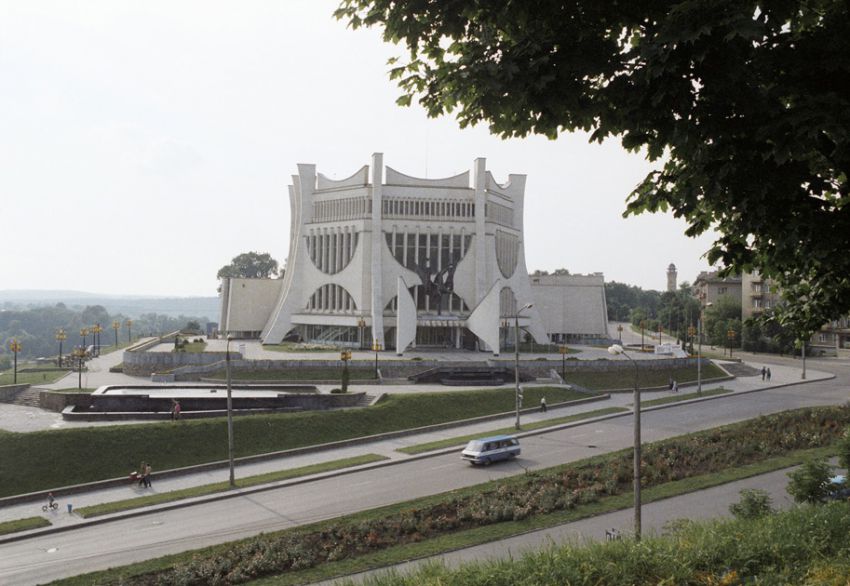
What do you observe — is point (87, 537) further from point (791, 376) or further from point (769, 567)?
point (791, 376)

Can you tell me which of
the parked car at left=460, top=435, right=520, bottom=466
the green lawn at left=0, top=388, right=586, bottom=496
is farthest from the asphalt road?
the green lawn at left=0, top=388, right=586, bottom=496

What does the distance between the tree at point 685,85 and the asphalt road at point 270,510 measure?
50.6ft

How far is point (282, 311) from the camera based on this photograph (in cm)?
6875

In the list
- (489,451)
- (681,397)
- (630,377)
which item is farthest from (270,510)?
(630,377)

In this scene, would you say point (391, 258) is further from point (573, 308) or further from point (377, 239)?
point (573, 308)

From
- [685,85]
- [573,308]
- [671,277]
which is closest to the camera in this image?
[685,85]

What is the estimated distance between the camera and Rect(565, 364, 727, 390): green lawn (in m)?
48.2

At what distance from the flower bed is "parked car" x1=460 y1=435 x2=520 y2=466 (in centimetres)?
288

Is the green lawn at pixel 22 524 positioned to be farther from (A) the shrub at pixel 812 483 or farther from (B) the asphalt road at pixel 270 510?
(A) the shrub at pixel 812 483

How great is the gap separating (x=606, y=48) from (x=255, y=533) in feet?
53.9

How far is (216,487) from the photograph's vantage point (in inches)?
963

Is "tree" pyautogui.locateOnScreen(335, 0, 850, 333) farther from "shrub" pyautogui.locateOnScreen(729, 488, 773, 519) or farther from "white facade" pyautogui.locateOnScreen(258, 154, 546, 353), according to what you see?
"white facade" pyautogui.locateOnScreen(258, 154, 546, 353)

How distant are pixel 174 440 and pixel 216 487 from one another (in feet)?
18.9

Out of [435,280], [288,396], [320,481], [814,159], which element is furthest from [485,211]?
[814,159]
